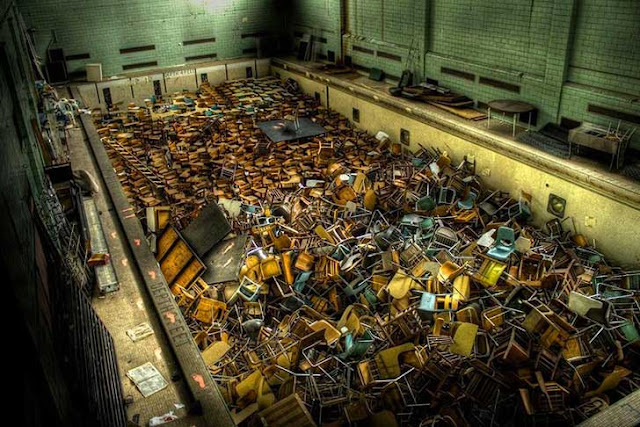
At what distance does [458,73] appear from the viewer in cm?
1043

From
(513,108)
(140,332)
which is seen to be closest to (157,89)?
(513,108)

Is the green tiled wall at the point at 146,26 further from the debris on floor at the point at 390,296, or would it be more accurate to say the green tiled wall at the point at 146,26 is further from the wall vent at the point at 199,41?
the debris on floor at the point at 390,296

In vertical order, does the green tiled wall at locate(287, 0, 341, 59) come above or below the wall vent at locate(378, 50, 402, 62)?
above

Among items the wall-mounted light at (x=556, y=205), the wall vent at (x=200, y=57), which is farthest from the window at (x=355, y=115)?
the wall vent at (x=200, y=57)

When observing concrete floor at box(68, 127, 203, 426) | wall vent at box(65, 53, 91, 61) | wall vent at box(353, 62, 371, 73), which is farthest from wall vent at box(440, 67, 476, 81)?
wall vent at box(65, 53, 91, 61)

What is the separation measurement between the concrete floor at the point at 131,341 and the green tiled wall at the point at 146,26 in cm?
924

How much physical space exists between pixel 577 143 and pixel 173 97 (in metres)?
11.4

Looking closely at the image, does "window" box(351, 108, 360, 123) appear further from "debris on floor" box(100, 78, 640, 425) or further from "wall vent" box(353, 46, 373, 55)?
"debris on floor" box(100, 78, 640, 425)

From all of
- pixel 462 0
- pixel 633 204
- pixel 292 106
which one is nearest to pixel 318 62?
pixel 292 106

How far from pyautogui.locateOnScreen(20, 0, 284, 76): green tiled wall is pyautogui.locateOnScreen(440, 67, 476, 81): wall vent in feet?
26.0

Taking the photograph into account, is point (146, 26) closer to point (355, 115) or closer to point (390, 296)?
point (355, 115)

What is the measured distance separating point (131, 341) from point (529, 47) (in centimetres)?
777

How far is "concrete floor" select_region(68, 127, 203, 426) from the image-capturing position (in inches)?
179

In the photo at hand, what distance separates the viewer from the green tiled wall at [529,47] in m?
7.37
